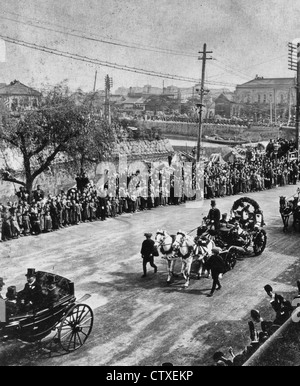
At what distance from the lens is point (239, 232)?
46.3 ft

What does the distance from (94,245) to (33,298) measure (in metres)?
6.63

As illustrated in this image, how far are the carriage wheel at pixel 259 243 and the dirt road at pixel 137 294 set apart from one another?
400 millimetres

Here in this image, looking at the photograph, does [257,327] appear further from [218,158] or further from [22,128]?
[218,158]

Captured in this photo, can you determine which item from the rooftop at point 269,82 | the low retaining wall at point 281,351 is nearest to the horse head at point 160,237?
the low retaining wall at point 281,351

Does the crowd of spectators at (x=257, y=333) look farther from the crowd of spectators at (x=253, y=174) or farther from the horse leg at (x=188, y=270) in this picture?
the crowd of spectators at (x=253, y=174)

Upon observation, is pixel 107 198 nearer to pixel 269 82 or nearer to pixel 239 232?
pixel 239 232

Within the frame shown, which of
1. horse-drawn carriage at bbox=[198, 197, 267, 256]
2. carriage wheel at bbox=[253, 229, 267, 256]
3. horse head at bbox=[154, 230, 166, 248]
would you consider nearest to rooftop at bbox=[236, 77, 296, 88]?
horse-drawn carriage at bbox=[198, 197, 267, 256]

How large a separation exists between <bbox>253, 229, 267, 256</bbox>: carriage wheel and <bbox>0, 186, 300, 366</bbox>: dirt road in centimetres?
40

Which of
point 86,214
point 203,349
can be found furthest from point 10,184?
point 203,349

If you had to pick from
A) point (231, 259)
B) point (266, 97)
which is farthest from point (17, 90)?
point (266, 97)

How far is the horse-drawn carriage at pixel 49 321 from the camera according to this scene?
319 inches

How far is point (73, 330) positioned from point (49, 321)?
54 centimetres

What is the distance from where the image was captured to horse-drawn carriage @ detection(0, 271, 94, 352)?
811 cm

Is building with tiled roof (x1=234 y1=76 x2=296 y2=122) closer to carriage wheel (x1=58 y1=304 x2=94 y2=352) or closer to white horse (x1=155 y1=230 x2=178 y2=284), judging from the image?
white horse (x1=155 y1=230 x2=178 y2=284)
